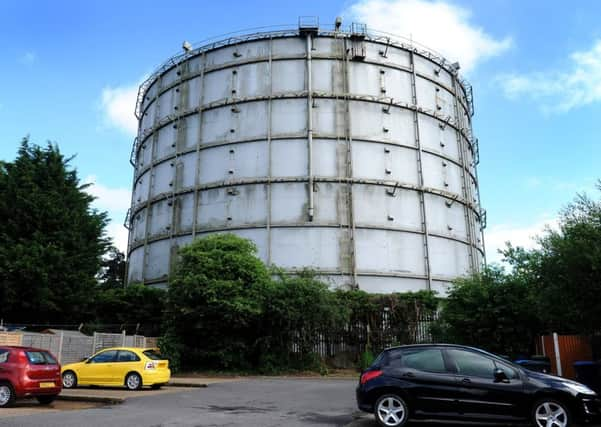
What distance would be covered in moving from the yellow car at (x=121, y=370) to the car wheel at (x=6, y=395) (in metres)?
4.19

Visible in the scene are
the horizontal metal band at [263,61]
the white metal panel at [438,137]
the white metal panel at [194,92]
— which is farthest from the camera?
the white metal panel at [194,92]

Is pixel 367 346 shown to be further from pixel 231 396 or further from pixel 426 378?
pixel 426 378

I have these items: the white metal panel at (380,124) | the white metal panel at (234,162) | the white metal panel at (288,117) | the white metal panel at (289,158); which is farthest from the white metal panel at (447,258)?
the white metal panel at (234,162)

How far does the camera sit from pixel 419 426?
8.05m

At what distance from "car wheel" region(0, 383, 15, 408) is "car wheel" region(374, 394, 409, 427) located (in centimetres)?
755

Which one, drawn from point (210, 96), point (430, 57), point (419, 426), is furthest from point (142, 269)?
point (419, 426)

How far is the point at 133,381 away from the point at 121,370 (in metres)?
0.49

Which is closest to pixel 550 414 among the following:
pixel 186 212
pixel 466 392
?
pixel 466 392

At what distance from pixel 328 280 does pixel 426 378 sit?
720 inches

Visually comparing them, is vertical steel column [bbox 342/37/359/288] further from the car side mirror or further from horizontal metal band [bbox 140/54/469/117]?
the car side mirror

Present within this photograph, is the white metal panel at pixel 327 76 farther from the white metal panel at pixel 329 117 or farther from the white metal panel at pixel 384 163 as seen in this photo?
the white metal panel at pixel 384 163

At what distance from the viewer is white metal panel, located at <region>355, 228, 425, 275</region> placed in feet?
88.3

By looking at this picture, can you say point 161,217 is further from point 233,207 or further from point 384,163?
point 384,163

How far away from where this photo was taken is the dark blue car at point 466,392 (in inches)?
291
